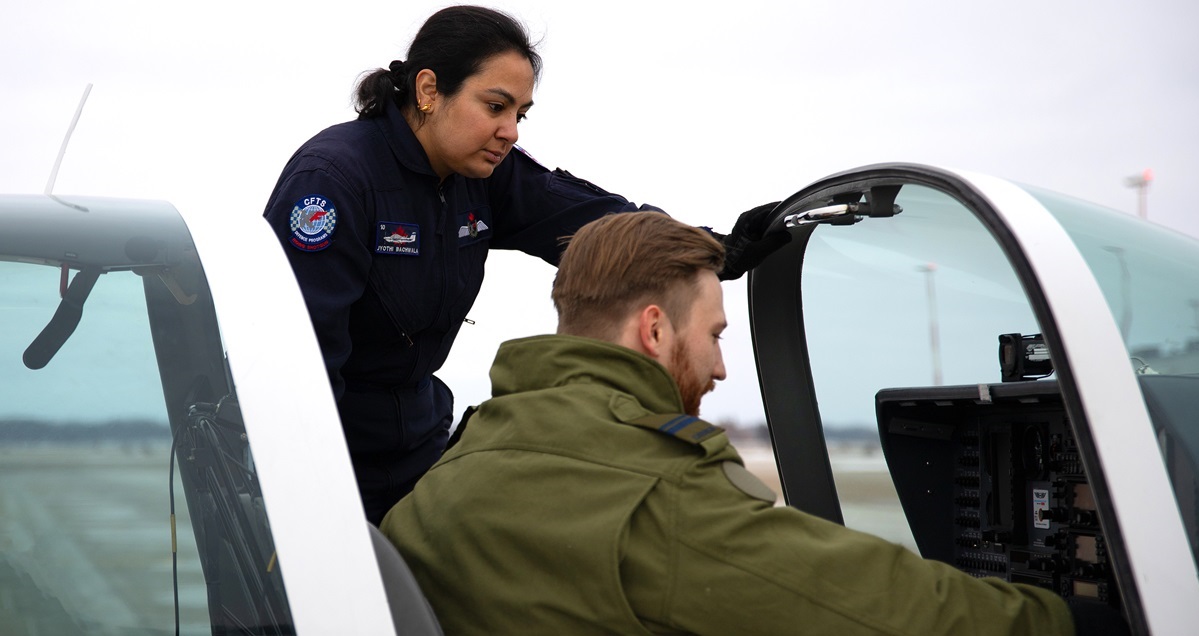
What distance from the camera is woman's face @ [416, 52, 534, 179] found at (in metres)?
2.08

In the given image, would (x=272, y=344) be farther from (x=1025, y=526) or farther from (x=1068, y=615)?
(x=1025, y=526)

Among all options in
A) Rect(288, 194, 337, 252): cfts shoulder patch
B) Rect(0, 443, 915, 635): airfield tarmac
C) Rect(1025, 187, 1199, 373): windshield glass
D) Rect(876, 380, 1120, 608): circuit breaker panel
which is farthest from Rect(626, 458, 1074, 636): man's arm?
Rect(288, 194, 337, 252): cfts shoulder patch

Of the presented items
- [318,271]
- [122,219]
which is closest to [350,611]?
[122,219]

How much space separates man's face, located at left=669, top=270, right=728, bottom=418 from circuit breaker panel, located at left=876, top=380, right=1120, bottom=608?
76 cm

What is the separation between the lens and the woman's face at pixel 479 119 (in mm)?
2080

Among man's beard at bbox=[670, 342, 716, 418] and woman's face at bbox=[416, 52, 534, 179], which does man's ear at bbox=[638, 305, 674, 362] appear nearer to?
man's beard at bbox=[670, 342, 716, 418]

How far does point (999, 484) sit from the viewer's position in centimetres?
220

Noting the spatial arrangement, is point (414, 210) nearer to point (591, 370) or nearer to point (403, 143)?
point (403, 143)

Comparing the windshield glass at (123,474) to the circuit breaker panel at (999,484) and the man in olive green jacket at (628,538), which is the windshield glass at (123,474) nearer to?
the man in olive green jacket at (628,538)

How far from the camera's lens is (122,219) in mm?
1355

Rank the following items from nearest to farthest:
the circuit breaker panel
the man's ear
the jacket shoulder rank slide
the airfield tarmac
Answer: the airfield tarmac < the jacket shoulder rank slide < the man's ear < the circuit breaker panel

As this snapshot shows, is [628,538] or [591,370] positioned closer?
[628,538]

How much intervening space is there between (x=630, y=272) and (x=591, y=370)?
197 millimetres

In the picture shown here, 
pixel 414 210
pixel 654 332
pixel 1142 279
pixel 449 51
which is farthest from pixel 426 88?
pixel 1142 279
